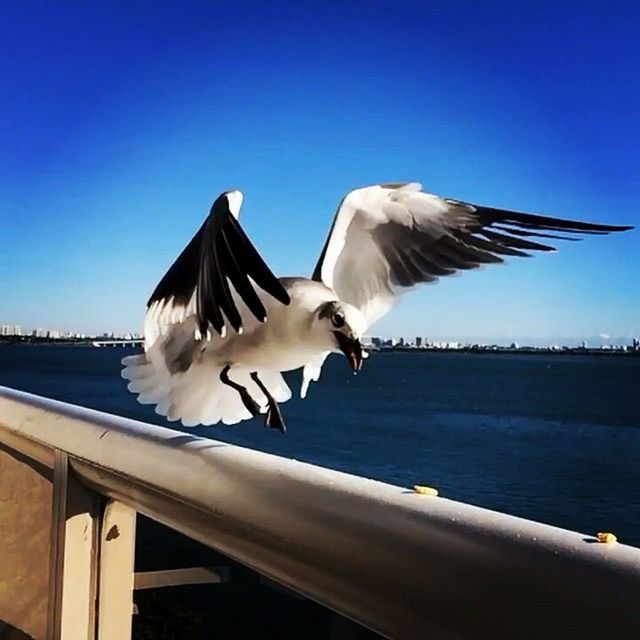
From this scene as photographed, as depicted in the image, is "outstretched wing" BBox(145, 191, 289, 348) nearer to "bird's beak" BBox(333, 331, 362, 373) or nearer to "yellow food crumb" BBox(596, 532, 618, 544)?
"bird's beak" BBox(333, 331, 362, 373)

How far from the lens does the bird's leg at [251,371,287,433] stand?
3.20 ft

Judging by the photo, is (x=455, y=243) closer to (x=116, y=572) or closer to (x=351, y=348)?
(x=351, y=348)

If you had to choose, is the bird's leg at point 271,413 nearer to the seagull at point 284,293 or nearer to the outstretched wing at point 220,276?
the seagull at point 284,293

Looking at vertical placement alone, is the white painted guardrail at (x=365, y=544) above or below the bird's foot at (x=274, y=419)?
below

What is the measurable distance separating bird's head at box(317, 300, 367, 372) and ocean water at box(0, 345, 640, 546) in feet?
0.26

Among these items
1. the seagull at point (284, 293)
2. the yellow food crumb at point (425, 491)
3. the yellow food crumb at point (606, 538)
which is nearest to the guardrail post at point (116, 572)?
the seagull at point (284, 293)

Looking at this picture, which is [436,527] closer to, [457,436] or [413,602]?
[413,602]

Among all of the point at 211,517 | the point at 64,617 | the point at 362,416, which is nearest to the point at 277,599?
the point at 211,517

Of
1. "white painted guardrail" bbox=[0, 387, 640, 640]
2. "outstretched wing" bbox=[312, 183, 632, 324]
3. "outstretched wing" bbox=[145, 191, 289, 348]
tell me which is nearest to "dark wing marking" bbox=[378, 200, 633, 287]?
"outstretched wing" bbox=[312, 183, 632, 324]

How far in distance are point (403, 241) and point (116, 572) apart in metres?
0.49

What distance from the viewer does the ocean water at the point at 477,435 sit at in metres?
22.4

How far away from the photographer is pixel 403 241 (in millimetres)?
1053

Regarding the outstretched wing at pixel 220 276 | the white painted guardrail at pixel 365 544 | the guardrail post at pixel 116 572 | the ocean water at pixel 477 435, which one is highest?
the outstretched wing at pixel 220 276

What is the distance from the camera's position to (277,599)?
2.06ft
